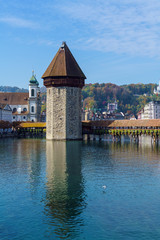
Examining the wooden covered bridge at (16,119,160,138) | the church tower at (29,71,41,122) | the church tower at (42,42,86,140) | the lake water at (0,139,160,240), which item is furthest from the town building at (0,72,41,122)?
the lake water at (0,139,160,240)

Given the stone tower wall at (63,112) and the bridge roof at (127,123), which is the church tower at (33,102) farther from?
the stone tower wall at (63,112)

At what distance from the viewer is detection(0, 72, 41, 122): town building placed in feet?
349

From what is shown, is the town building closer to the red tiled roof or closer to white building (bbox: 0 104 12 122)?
the red tiled roof

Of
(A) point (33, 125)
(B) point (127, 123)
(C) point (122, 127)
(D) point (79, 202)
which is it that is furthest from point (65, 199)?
(A) point (33, 125)

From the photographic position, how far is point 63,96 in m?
64.7

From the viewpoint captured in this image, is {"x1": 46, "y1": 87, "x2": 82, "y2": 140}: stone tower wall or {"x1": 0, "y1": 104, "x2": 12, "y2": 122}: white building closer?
{"x1": 46, "y1": 87, "x2": 82, "y2": 140}: stone tower wall

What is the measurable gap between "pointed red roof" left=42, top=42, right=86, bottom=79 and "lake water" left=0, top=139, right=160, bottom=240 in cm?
3764

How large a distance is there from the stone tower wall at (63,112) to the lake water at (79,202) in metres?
36.1

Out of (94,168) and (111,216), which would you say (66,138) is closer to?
(94,168)

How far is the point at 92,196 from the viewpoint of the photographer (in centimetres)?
1873

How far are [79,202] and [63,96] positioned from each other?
4799 centimetres

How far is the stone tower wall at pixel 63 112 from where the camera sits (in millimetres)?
64688

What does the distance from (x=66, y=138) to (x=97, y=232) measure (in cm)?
5096

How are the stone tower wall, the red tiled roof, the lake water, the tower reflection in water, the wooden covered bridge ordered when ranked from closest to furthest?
1. the lake water
2. the tower reflection in water
3. the stone tower wall
4. the wooden covered bridge
5. the red tiled roof
